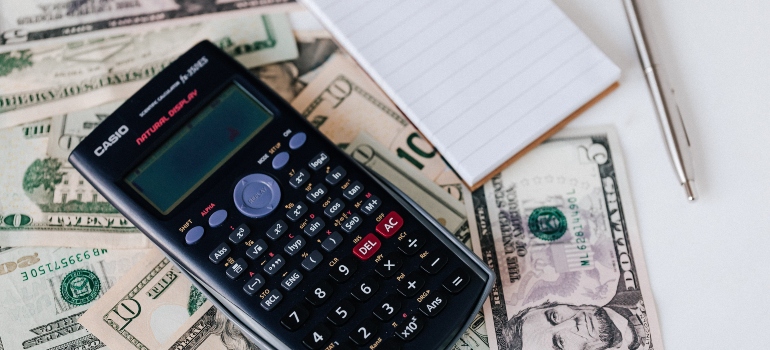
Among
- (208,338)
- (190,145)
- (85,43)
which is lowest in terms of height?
(208,338)

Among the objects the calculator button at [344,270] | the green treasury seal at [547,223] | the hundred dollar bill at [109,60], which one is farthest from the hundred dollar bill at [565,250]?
the hundred dollar bill at [109,60]

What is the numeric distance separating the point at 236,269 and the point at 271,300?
0.03 m

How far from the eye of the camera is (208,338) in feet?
1.63

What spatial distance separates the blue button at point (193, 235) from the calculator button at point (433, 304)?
16 centimetres

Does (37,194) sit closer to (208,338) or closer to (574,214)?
(208,338)

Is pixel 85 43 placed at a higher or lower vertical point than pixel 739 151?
higher

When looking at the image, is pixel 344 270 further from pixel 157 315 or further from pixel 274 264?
pixel 157 315

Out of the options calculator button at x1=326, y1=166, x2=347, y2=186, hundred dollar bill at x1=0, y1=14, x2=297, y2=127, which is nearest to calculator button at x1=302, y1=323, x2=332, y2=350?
calculator button at x1=326, y1=166, x2=347, y2=186

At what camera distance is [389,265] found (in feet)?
1.52

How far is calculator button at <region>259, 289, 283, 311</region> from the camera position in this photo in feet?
1.48

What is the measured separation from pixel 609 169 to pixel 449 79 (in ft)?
0.47

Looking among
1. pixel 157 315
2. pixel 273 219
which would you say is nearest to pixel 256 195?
pixel 273 219

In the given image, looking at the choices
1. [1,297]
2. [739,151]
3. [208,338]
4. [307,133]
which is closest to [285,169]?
[307,133]

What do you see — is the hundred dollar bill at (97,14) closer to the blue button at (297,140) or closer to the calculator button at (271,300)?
the blue button at (297,140)
